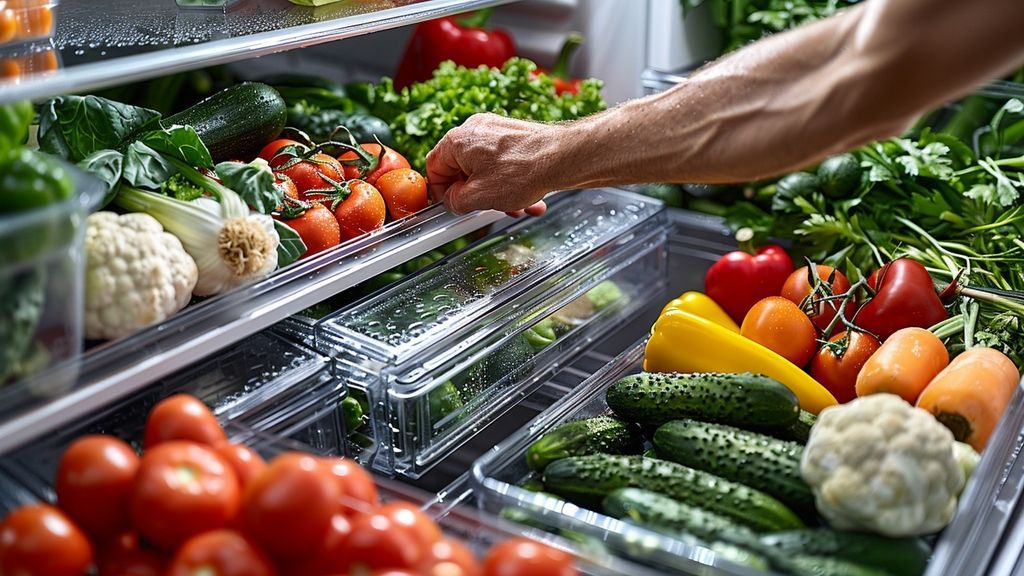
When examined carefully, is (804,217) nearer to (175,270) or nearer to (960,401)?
(960,401)

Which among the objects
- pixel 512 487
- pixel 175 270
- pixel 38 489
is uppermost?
pixel 175 270

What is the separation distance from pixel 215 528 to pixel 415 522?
0.69 ft

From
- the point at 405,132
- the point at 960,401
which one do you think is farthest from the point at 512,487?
the point at 405,132

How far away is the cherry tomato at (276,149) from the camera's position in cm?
186

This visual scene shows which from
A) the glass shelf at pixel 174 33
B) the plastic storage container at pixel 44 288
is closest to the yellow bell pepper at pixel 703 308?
the glass shelf at pixel 174 33

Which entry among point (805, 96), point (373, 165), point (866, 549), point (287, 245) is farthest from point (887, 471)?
point (373, 165)

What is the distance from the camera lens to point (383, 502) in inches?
48.6

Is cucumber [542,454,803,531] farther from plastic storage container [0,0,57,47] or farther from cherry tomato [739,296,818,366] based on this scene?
plastic storage container [0,0,57,47]

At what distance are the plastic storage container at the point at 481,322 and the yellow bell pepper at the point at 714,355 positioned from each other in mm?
217

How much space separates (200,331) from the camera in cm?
137

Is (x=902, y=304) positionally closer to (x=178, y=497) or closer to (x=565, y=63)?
(x=565, y=63)

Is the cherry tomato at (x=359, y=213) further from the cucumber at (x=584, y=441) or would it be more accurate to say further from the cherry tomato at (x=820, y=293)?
the cherry tomato at (x=820, y=293)

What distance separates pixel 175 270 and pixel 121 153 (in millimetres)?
288

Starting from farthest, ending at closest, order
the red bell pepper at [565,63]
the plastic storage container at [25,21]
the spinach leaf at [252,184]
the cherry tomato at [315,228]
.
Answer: the red bell pepper at [565,63]
the cherry tomato at [315,228]
the spinach leaf at [252,184]
the plastic storage container at [25,21]
